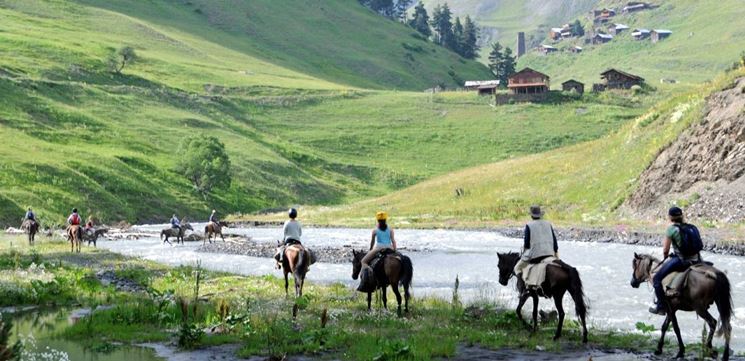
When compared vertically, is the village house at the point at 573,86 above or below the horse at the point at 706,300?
above

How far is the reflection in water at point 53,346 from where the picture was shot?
18.3 m

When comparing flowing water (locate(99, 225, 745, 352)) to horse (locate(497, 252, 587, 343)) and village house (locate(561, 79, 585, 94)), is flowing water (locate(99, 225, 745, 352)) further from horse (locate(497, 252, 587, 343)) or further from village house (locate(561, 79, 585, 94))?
village house (locate(561, 79, 585, 94))

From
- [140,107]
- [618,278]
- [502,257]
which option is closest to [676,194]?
[618,278]

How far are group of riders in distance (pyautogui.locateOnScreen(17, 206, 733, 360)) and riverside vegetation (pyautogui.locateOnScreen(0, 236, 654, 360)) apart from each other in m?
0.94

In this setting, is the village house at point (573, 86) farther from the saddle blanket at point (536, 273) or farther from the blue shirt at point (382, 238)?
the saddle blanket at point (536, 273)

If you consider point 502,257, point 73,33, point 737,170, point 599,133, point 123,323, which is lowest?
point 123,323

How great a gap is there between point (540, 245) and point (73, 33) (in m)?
168

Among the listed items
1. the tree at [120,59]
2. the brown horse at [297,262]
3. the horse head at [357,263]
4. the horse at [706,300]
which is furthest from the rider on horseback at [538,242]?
the tree at [120,59]

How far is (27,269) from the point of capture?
33844 mm

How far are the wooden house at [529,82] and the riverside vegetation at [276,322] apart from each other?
137m

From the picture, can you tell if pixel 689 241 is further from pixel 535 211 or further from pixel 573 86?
pixel 573 86

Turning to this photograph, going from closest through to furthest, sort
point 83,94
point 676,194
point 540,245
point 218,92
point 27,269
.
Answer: point 540,245, point 27,269, point 676,194, point 83,94, point 218,92

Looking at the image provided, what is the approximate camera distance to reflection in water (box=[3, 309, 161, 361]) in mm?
18328

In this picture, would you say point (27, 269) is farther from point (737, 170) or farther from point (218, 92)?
point (218, 92)
